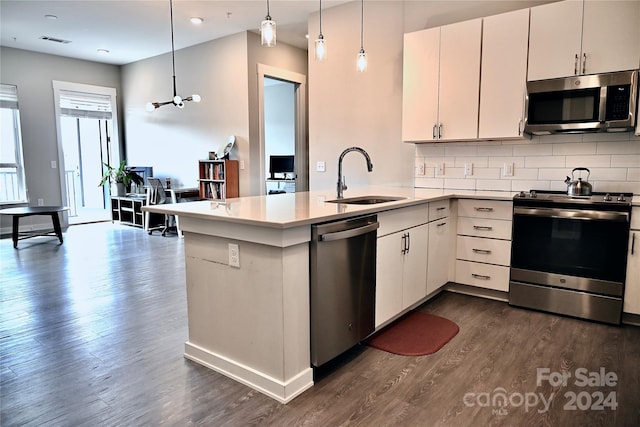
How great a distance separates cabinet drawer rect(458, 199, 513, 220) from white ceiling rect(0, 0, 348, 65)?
8.95 feet

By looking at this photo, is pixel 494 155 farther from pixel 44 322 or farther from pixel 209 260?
pixel 44 322

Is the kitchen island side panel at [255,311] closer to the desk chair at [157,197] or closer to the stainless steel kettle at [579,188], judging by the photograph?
the stainless steel kettle at [579,188]

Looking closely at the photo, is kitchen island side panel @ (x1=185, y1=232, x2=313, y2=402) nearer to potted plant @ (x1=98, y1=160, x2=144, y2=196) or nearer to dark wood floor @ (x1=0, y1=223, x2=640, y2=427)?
dark wood floor @ (x1=0, y1=223, x2=640, y2=427)

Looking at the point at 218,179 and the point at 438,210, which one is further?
the point at 218,179

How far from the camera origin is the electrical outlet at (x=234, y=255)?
6.81 ft

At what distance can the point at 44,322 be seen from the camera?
9.64ft

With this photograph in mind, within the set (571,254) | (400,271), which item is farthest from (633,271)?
(400,271)

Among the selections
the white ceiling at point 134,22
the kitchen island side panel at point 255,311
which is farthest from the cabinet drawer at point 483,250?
Answer: the white ceiling at point 134,22

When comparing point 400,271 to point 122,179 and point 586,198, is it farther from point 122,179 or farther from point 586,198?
point 122,179

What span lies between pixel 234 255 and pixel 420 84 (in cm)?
257

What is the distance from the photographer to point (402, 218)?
2793mm

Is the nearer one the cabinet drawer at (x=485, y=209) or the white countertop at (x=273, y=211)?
the white countertop at (x=273, y=211)

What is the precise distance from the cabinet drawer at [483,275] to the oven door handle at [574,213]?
51 cm

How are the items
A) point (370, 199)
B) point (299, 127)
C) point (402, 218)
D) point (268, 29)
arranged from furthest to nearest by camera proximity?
point (299, 127)
point (370, 199)
point (402, 218)
point (268, 29)
